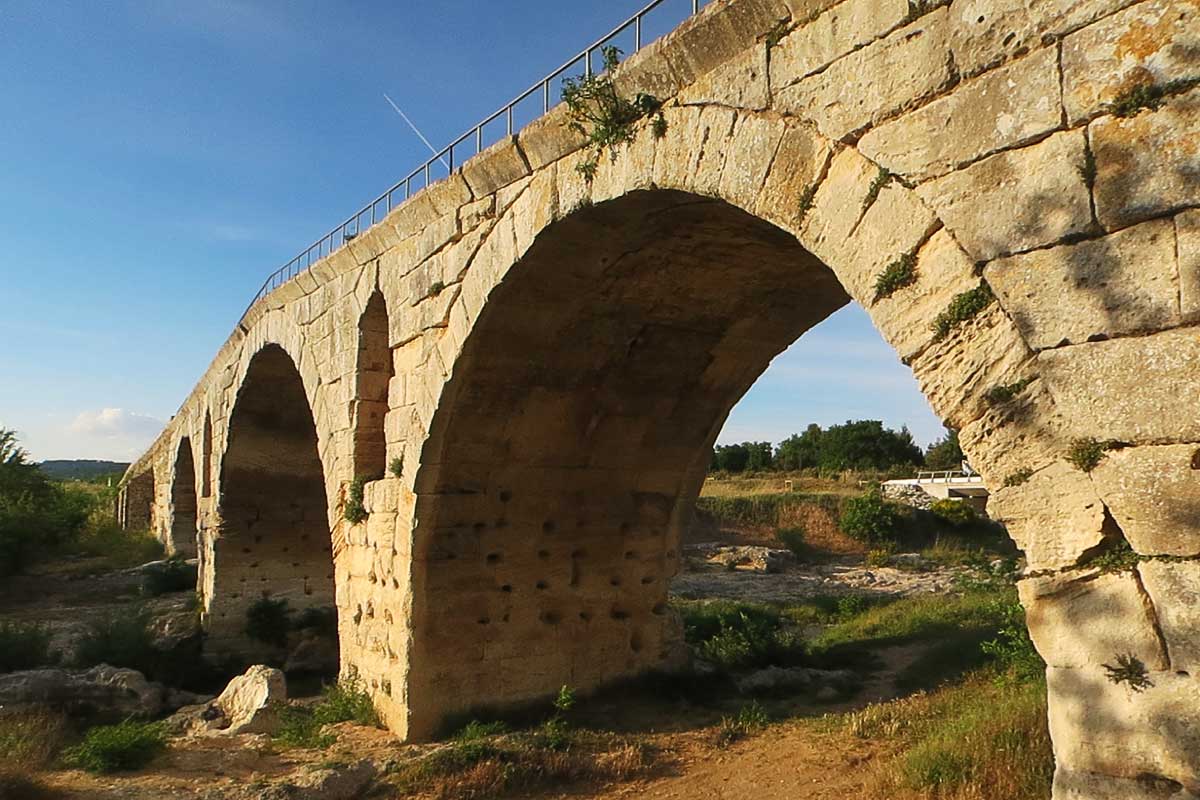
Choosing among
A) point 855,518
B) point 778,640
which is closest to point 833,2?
point 778,640

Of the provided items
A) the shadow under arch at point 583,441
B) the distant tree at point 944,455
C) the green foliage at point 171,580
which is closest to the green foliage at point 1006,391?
the shadow under arch at point 583,441

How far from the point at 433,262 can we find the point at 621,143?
2.64 metres

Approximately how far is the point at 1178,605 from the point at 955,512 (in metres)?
24.2

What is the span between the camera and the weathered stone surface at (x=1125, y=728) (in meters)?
2.72

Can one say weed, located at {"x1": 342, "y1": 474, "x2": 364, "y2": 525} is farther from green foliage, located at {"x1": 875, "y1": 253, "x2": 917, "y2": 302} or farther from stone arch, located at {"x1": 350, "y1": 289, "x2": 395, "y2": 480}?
green foliage, located at {"x1": 875, "y1": 253, "x2": 917, "y2": 302}

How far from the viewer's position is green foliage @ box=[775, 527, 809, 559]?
→ 24316mm

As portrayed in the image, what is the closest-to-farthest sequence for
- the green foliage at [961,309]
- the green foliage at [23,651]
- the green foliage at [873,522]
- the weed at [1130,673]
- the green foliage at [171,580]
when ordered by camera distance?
the weed at [1130,673]
the green foliage at [961,309]
the green foliage at [23,651]
the green foliage at [171,580]
the green foliage at [873,522]

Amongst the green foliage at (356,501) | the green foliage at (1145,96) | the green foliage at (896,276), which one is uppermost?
the green foliage at (1145,96)

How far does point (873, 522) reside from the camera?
24.7 m

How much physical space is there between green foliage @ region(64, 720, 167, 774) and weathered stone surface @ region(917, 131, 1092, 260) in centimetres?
700

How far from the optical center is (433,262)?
24.4ft

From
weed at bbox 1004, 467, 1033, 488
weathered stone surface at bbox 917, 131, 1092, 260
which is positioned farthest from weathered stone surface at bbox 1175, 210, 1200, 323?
weed at bbox 1004, 467, 1033, 488

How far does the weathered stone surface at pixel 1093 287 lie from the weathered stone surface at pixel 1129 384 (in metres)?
0.05

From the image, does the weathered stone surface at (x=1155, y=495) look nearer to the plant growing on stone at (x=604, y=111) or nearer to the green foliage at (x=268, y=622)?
the plant growing on stone at (x=604, y=111)
